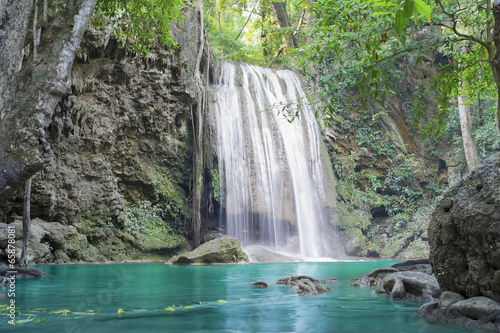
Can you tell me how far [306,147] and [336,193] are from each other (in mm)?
2607

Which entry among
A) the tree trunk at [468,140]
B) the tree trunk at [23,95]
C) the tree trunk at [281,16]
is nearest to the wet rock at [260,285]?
the tree trunk at [23,95]

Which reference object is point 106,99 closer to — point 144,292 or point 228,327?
point 144,292

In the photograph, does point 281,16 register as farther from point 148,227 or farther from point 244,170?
point 148,227

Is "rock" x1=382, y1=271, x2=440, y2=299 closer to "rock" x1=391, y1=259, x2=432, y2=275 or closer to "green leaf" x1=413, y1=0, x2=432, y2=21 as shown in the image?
"rock" x1=391, y1=259, x2=432, y2=275

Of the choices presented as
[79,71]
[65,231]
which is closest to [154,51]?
[79,71]

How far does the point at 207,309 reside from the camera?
4.45 m

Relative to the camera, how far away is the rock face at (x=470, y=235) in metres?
3.50

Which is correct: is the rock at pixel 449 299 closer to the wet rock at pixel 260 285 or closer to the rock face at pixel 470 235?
the rock face at pixel 470 235

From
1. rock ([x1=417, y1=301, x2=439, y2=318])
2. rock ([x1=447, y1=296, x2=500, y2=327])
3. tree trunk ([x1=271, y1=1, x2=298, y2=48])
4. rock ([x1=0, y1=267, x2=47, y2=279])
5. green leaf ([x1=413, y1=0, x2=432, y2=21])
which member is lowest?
rock ([x1=417, y1=301, x2=439, y2=318])

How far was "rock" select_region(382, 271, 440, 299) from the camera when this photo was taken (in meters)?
5.09

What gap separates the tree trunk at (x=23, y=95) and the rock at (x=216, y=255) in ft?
27.5

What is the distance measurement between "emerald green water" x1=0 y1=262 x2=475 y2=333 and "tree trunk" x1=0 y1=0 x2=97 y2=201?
4.63ft

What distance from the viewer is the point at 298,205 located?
17.1m

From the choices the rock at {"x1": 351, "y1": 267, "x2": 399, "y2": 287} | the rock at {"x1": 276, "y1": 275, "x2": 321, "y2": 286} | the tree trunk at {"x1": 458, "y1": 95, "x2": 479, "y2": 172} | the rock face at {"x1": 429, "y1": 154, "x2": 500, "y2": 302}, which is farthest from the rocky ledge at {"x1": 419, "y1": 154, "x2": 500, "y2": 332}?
the tree trunk at {"x1": 458, "y1": 95, "x2": 479, "y2": 172}
